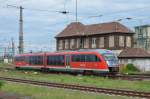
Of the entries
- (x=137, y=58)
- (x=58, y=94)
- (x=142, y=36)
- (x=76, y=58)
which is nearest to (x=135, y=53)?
(x=137, y=58)

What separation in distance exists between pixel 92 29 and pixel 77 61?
35.5 metres

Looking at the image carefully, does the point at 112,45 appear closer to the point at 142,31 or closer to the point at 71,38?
the point at 71,38

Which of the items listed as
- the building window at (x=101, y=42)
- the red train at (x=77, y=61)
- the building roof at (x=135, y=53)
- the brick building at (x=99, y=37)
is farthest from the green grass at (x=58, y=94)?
the building window at (x=101, y=42)

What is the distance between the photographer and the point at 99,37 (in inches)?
3059

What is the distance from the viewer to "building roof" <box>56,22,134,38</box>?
76.6 metres

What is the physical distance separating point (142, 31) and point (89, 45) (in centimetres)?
1727

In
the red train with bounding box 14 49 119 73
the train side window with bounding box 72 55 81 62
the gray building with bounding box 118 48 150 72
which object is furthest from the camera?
the gray building with bounding box 118 48 150 72

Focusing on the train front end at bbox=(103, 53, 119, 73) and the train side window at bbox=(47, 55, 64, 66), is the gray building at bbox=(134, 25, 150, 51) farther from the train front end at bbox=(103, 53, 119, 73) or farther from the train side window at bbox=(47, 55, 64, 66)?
the train front end at bbox=(103, 53, 119, 73)

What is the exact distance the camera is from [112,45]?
74.9 meters

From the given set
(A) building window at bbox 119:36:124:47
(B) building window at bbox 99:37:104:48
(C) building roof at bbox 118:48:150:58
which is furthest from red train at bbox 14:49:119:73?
(A) building window at bbox 119:36:124:47

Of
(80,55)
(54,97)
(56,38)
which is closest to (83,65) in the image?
(80,55)

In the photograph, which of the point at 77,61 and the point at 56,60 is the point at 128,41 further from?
the point at 77,61

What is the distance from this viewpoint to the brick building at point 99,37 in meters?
75.4

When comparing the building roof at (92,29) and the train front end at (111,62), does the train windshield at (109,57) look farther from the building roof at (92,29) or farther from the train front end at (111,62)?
the building roof at (92,29)
